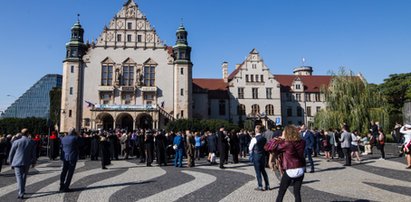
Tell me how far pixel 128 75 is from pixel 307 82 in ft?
120

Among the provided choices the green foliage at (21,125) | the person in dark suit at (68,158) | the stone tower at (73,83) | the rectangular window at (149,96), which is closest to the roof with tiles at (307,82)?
the rectangular window at (149,96)

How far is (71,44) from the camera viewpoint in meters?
48.5

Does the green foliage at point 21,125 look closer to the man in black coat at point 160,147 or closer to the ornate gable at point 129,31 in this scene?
the ornate gable at point 129,31

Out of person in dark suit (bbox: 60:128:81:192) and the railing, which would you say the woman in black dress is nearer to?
person in dark suit (bbox: 60:128:81:192)

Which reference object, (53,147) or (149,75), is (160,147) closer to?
(53,147)

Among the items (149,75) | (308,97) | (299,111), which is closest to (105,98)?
(149,75)

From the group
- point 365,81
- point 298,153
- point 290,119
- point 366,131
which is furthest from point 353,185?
point 290,119

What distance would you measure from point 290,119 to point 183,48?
26.6m

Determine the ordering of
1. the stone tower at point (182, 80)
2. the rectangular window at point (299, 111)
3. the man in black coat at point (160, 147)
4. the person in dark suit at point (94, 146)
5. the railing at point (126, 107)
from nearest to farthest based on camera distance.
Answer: the man in black coat at point (160, 147) → the person in dark suit at point (94, 146) → the railing at point (126, 107) → the stone tower at point (182, 80) → the rectangular window at point (299, 111)

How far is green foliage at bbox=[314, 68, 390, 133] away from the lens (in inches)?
1232

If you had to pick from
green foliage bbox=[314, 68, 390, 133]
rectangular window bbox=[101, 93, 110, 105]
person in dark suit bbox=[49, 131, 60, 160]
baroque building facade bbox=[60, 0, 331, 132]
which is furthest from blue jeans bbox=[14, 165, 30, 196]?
rectangular window bbox=[101, 93, 110, 105]

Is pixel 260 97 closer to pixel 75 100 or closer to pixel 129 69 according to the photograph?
pixel 129 69

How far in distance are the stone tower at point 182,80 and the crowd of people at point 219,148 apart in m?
25.0

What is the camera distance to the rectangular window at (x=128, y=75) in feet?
163
